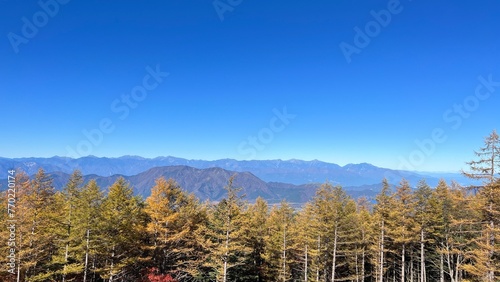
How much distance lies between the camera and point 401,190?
29.3m

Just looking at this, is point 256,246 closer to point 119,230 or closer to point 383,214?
point 383,214

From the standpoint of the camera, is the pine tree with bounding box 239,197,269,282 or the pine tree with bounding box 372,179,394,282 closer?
the pine tree with bounding box 372,179,394,282

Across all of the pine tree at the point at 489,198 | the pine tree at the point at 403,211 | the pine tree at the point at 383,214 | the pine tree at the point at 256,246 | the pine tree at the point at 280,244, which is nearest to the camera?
the pine tree at the point at 489,198

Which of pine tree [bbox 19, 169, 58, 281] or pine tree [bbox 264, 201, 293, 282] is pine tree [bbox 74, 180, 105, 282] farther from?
pine tree [bbox 264, 201, 293, 282]

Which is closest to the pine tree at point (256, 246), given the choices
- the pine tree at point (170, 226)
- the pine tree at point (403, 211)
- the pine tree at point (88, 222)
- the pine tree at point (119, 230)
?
the pine tree at point (170, 226)

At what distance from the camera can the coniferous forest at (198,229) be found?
21000mm

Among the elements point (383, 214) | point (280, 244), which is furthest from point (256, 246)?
point (383, 214)

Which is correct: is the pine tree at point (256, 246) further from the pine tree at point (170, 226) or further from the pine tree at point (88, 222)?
the pine tree at point (88, 222)

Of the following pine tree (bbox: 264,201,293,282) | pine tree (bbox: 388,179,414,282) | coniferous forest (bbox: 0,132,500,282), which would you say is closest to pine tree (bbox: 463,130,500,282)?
coniferous forest (bbox: 0,132,500,282)

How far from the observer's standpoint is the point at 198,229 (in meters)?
31.1

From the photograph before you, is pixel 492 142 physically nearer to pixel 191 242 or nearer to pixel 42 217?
pixel 191 242

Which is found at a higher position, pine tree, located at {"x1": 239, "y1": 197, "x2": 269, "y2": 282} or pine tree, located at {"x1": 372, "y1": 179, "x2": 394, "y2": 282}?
pine tree, located at {"x1": 372, "y1": 179, "x2": 394, "y2": 282}

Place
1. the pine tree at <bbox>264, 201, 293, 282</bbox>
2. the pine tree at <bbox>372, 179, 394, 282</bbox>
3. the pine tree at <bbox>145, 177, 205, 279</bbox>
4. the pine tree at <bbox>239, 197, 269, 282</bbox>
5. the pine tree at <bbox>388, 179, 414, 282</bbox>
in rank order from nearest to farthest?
the pine tree at <bbox>145, 177, 205, 279</bbox> → the pine tree at <bbox>388, 179, 414, 282</bbox> → the pine tree at <bbox>372, 179, 394, 282</bbox> → the pine tree at <bbox>264, 201, 293, 282</bbox> → the pine tree at <bbox>239, 197, 269, 282</bbox>

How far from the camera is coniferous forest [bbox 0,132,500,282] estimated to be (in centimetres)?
2100
